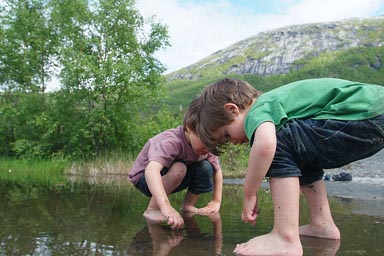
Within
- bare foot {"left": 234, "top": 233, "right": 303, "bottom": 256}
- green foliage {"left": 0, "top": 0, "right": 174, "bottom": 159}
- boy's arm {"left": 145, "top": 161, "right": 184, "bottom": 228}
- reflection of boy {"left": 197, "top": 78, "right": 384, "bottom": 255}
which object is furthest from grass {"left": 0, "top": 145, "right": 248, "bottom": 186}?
bare foot {"left": 234, "top": 233, "right": 303, "bottom": 256}

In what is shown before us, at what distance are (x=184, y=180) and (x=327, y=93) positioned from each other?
1.24 m

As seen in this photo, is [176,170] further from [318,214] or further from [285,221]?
[285,221]

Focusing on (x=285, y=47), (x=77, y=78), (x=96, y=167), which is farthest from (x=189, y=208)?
(x=285, y=47)

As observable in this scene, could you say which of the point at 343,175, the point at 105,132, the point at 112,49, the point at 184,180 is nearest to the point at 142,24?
the point at 112,49

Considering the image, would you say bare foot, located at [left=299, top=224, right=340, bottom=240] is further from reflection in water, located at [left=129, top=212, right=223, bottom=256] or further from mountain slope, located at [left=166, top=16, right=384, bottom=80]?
mountain slope, located at [left=166, top=16, right=384, bottom=80]

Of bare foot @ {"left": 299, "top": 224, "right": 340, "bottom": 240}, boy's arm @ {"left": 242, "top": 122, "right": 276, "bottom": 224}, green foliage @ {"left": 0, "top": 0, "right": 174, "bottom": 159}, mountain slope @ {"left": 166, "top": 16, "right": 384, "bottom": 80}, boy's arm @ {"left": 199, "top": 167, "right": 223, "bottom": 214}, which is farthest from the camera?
mountain slope @ {"left": 166, "top": 16, "right": 384, "bottom": 80}

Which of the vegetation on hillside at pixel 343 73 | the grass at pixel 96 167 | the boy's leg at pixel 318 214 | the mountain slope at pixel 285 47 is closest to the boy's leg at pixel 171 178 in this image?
the boy's leg at pixel 318 214

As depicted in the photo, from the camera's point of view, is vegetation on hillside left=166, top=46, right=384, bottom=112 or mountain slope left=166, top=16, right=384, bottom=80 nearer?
vegetation on hillside left=166, top=46, right=384, bottom=112

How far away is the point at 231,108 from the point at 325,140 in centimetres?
46

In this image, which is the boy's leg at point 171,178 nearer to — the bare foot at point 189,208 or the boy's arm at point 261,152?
the bare foot at point 189,208

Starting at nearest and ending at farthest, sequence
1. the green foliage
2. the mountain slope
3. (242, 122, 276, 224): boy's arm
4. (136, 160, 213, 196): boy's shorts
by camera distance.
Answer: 1. (242, 122, 276, 224): boy's arm
2. (136, 160, 213, 196): boy's shorts
3. the green foliage
4. the mountain slope

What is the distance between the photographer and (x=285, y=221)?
1892 mm

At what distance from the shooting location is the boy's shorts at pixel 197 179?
2.99 m

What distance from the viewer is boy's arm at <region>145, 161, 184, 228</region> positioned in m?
2.37
